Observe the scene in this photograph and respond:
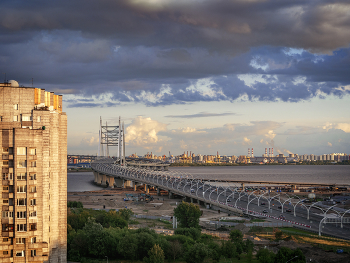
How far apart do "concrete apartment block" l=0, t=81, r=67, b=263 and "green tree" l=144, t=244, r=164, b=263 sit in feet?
27.7

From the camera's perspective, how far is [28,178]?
2478cm

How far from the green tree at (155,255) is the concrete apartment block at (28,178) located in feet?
27.7

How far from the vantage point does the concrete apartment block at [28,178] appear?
24.2 metres

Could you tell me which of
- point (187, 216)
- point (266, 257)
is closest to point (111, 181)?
point (187, 216)

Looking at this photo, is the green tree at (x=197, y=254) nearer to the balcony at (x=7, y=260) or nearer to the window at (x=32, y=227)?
the window at (x=32, y=227)

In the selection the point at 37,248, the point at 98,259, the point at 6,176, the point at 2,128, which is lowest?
the point at 98,259

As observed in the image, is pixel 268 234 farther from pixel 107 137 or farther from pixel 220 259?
pixel 107 137

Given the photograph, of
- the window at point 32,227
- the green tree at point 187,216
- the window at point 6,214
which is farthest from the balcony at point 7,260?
the green tree at point 187,216

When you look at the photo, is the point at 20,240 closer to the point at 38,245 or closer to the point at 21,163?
the point at 38,245

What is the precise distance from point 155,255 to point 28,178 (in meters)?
14.5

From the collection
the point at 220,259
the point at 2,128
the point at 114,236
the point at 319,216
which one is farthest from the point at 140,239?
the point at 319,216

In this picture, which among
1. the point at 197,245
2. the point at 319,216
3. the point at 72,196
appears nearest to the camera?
the point at 197,245

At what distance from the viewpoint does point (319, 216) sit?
6141 cm

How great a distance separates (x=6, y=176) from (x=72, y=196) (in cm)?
7132
